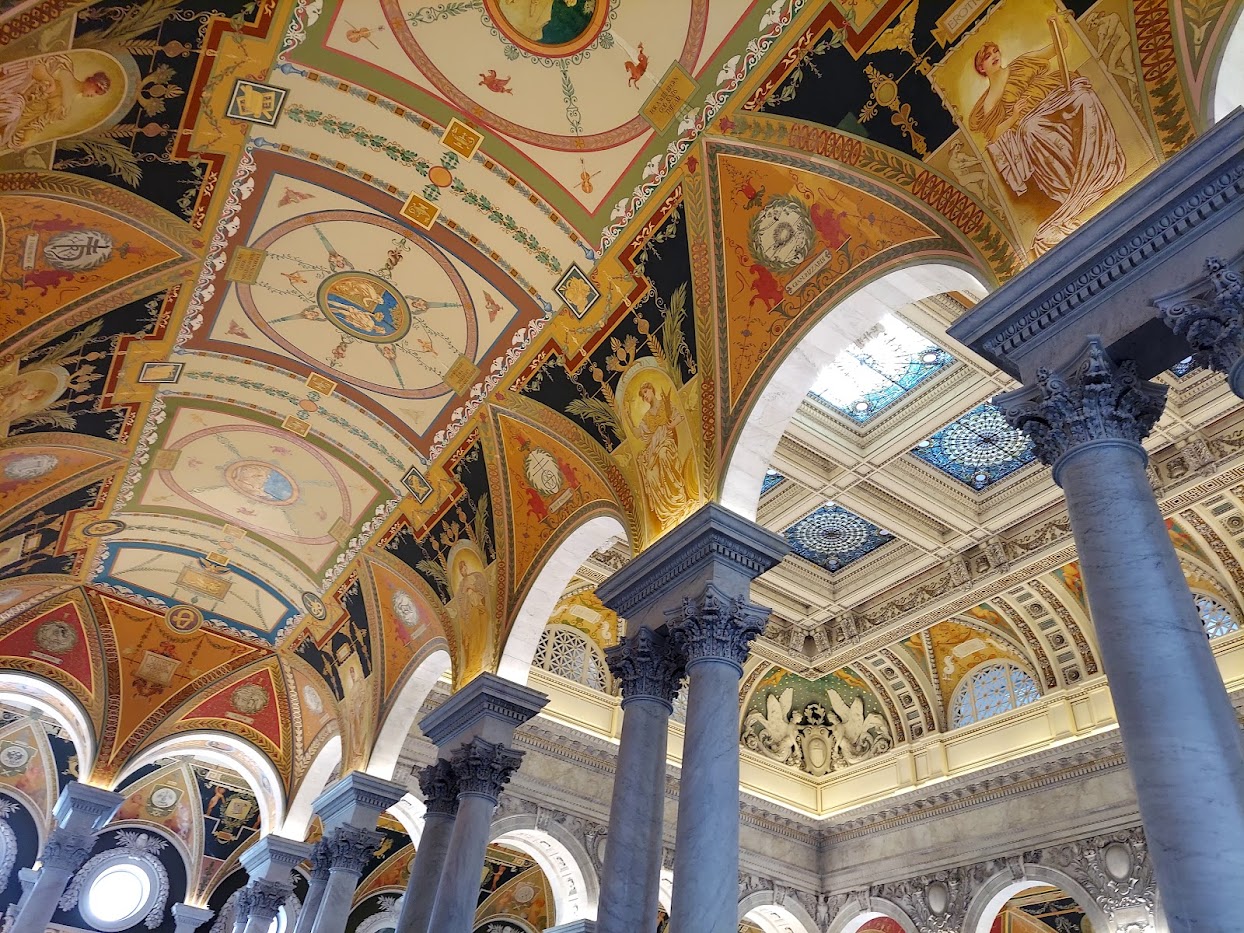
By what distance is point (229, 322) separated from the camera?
9.48 meters

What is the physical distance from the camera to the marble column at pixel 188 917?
1869cm

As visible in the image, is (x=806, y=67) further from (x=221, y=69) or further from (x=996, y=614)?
(x=996, y=614)

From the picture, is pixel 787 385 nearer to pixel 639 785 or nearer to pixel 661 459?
pixel 661 459

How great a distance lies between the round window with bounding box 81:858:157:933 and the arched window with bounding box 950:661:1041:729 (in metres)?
16.5

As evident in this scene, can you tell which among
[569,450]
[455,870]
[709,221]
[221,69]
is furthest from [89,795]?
[709,221]

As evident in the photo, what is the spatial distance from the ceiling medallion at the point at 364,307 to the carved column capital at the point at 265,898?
925cm

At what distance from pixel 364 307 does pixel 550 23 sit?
12.2 feet

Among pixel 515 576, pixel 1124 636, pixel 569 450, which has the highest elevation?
pixel 569 450

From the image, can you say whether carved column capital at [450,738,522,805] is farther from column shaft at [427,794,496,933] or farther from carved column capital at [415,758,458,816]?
carved column capital at [415,758,458,816]

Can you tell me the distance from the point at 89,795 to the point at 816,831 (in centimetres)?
1169

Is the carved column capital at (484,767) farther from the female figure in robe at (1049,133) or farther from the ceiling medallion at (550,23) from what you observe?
the female figure in robe at (1049,133)

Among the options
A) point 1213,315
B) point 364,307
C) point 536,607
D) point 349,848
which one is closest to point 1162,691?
point 1213,315

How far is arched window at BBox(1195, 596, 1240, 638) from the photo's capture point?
464 inches

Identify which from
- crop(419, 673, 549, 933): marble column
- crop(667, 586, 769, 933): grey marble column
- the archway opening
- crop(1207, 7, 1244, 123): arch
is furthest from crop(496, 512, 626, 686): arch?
the archway opening
